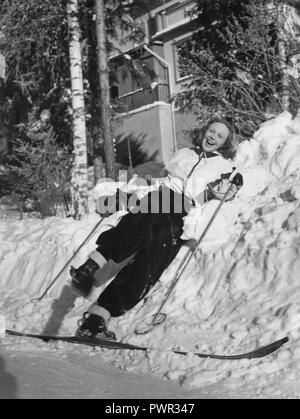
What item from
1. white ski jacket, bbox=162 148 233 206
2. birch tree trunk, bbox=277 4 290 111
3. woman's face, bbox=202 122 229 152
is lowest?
white ski jacket, bbox=162 148 233 206

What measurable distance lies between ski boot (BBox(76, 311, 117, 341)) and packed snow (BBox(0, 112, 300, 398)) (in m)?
0.12

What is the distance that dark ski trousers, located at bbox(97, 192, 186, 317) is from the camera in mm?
4602

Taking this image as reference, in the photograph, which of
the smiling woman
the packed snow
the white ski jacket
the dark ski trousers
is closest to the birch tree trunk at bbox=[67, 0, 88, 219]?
the packed snow

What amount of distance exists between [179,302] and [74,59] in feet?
21.0

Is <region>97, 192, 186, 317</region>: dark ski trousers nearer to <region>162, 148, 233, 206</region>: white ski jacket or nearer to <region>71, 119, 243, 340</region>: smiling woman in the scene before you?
<region>71, 119, 243, 340</region>: smiling woman

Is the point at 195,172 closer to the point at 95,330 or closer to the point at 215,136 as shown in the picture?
the point at 215,136

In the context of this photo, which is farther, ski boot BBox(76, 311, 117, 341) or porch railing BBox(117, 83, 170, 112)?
porch railing BBox(117, 83, 170, 112)

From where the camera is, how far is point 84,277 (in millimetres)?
4379

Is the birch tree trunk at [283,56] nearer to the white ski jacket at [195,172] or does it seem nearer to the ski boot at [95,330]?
the white ski jacket at [195,172]

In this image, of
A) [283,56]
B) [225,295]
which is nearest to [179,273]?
[225,295]

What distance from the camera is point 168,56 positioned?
2014 cm

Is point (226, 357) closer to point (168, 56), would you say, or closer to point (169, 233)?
point (169, 233)

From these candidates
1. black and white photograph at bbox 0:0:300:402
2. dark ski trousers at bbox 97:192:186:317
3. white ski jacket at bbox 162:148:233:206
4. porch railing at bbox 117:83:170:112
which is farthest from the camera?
porch railing at bbox 117:83:170:112

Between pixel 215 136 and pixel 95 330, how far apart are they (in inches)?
83.9
